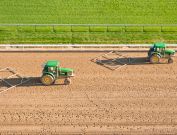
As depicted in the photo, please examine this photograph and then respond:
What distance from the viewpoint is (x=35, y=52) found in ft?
95.7

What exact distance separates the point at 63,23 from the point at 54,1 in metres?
4.36

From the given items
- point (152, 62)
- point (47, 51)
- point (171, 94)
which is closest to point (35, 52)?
point (47, 51)

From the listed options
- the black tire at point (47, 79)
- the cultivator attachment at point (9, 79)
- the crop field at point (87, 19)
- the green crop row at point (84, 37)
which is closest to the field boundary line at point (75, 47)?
the green crop row at point (84, 37)

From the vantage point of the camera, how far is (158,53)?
27.4 meters

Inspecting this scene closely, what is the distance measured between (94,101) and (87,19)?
13405mm

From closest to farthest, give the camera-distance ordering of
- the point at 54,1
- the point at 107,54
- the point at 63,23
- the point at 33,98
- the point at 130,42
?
the point at 33,98 < the point at 107,54 < the point at 130,42 < the point at 63,23 < the point at 54,1

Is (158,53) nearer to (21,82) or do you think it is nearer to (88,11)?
(21,82)

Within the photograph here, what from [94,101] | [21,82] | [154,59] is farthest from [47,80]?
[154,59]

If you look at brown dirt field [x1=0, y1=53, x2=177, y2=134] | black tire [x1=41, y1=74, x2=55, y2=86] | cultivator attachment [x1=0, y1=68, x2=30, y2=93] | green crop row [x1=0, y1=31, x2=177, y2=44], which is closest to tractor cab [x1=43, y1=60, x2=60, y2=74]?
black tire [x1=41, y1=74, x2=55, y2=86]

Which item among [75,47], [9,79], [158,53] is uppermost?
[75,47]

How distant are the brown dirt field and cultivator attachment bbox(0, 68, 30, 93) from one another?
1.37ft

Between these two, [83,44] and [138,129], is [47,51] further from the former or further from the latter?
[138,129]

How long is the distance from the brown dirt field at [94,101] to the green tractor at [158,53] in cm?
50

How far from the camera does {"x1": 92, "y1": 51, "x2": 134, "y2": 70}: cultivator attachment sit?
89.9 feet
